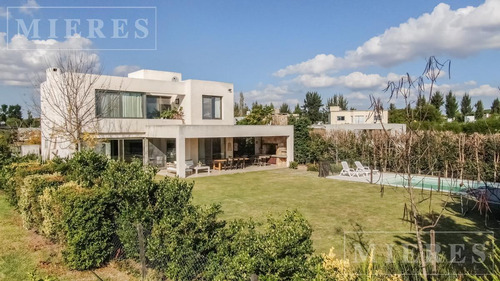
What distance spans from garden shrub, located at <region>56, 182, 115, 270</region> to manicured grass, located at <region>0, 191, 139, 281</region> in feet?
0.89

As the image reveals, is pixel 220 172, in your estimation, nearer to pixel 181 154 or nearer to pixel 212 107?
pixel 181 154

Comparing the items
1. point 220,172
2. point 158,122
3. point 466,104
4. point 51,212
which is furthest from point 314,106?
point 51,212

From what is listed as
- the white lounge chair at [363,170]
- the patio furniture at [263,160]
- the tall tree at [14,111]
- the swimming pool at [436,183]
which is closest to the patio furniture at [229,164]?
the patio furniture at [263,160]

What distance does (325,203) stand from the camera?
14086mm

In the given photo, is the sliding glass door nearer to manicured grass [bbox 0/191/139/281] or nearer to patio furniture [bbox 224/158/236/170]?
patio furniture [bbox 224/158/236/170]

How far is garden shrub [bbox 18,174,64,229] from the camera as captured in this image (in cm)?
959

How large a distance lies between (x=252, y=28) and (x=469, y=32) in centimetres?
1267

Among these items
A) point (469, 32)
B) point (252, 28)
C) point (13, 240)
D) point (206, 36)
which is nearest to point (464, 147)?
point (469, 32)

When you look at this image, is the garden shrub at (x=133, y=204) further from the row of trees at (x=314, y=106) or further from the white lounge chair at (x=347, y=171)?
the row of trees at (x=314, y=106)

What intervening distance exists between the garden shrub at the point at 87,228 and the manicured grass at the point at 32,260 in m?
0.27

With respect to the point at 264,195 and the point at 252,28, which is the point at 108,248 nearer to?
the point at 264,195

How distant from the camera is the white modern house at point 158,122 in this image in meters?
21.4

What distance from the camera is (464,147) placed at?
2003 cm

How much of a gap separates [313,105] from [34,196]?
80.7 meters
